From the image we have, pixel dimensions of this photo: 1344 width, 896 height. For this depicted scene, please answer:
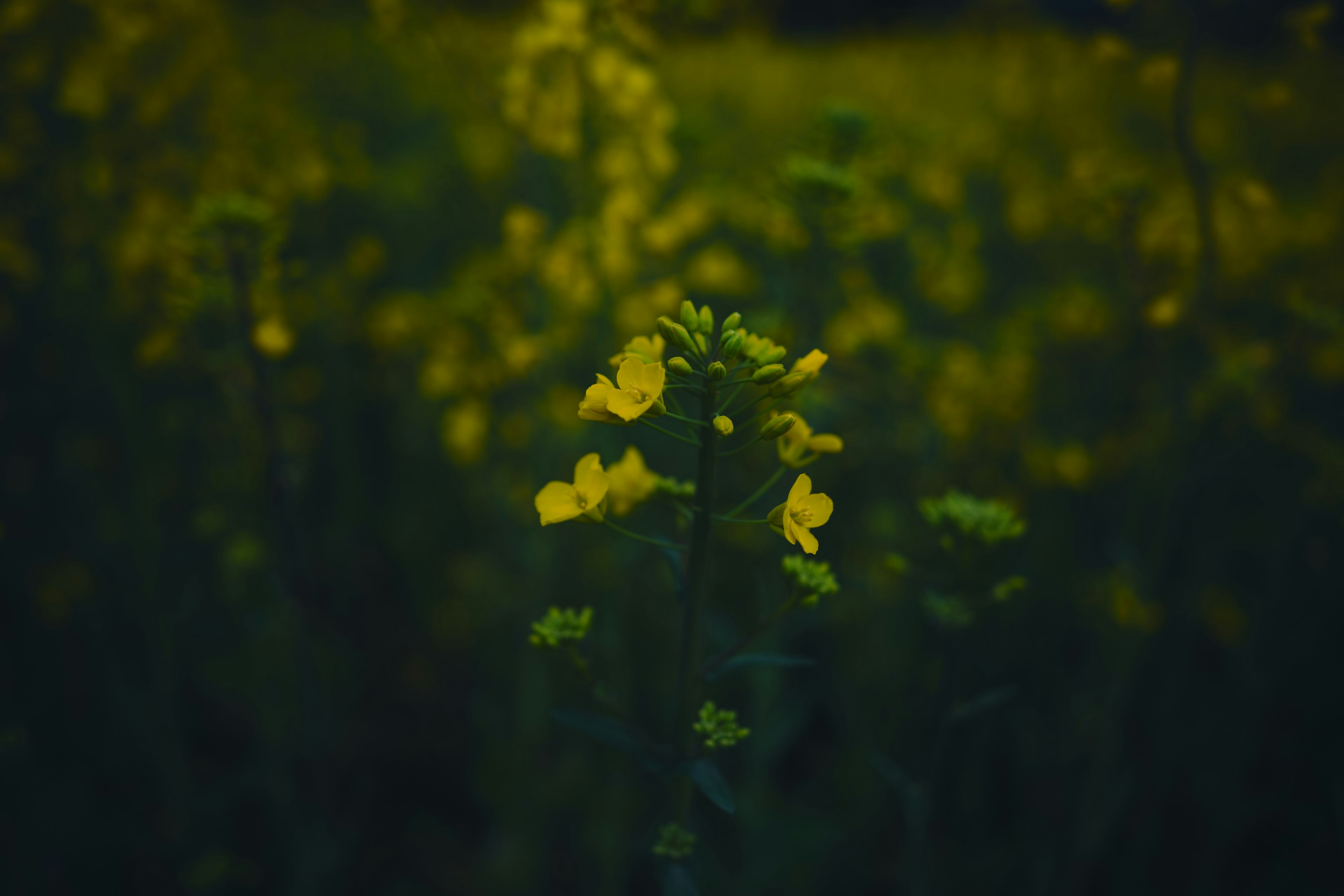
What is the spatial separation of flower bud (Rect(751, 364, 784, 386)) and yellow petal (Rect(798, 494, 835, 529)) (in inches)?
7.9

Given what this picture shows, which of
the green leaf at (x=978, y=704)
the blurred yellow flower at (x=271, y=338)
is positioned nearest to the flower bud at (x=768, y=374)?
the green leaf at (x=978, y=704)

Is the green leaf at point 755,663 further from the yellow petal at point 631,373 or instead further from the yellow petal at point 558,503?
the yellow petal at point 631,373

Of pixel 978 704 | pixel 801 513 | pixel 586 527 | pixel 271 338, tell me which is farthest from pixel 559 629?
pixel 586 527

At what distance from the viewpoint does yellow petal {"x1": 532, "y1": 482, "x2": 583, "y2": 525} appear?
3.48 feet

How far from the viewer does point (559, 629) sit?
1.25m

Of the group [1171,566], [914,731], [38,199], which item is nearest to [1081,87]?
[1171,566]

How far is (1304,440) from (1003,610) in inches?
57.0

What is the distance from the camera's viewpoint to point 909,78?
773 centimetres

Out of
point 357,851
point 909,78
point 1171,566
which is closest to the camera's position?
point 357,851

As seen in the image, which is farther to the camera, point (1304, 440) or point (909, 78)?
point (909, 78)

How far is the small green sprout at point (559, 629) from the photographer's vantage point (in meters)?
1.20

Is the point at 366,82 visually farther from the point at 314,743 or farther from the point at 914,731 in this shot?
the point at 914,731

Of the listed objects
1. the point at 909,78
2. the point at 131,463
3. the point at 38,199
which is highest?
the point at 909,78

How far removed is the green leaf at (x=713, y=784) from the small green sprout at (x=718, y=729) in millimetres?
32
